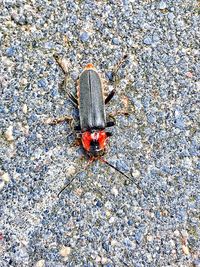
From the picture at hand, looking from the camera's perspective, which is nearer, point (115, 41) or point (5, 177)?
point (5, 177)

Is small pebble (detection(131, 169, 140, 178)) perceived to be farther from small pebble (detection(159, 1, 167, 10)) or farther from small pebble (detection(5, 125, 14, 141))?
small pebble (detection(159, 1, 167, 10))

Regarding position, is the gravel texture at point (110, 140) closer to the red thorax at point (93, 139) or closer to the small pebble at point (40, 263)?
the small pebble at point (40, 263)

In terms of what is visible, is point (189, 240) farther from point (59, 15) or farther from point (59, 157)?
point (59, 15)

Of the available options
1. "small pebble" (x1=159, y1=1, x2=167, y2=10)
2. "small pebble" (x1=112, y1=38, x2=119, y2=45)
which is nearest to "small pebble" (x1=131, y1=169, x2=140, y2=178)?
"small pebble" (x1=112, y1=38, x2=119, y2=45)

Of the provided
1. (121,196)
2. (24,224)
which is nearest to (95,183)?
(121,196)

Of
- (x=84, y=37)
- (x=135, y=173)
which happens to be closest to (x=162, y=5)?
(x=84, y=37)

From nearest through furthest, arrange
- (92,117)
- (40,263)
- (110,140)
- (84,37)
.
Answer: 1. (40,263)
2. (92,117)
3. (110,140)
4. (84,37)

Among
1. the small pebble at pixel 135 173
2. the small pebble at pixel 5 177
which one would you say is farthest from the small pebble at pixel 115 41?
the small pebble at pixel 5 177

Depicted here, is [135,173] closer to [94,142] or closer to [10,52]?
[94,142]
